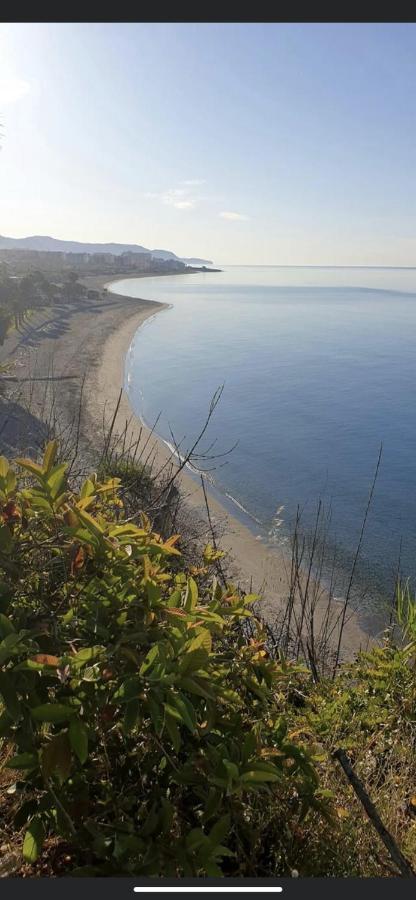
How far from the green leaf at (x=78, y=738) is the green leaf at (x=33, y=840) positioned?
36 cm

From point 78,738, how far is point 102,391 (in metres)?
26.1

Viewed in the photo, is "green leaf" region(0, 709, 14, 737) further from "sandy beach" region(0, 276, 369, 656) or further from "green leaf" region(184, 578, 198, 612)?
"sandy beach" region(0, 276, 369, 656)

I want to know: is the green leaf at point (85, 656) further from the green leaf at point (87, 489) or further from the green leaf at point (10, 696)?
the green leaf at point (87, 489)

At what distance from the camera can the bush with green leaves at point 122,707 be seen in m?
1.25

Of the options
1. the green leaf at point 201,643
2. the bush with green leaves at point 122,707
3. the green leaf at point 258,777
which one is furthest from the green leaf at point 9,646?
the green leaf at point 258,777

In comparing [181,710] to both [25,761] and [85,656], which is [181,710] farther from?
[25,761]

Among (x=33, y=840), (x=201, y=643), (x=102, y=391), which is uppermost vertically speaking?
(x=201, y=643)

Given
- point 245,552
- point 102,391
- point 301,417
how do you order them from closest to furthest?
1. point 245,552
2. point 102,391
3. point 301,417

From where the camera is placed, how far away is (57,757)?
1217 millimetres

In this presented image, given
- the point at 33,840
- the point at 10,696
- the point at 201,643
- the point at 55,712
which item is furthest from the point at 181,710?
the point at 33,840

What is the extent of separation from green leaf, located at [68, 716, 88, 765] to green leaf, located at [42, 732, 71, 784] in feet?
0.13

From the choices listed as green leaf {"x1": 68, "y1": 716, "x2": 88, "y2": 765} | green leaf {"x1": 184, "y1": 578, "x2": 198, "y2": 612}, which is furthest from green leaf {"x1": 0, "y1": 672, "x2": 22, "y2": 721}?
green leaf {"x1": 184, "y1": 578, "x2": 198, "y2": 612}

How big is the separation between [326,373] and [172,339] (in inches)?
647

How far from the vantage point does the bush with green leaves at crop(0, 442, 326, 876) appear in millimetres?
1254
